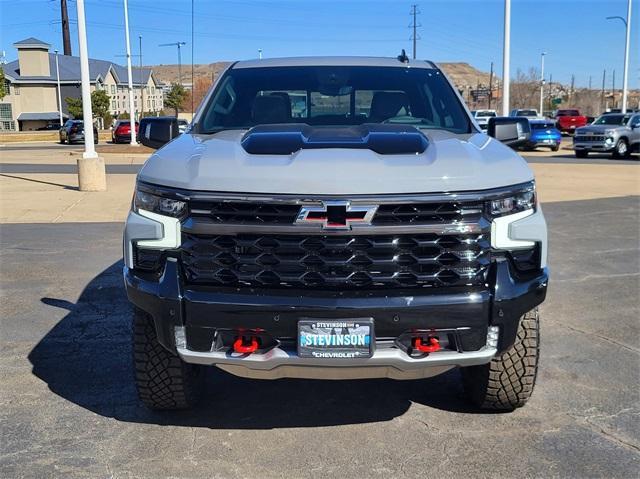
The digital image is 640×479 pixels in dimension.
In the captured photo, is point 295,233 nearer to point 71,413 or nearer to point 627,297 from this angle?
point 71,413

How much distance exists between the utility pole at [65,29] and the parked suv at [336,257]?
282ft

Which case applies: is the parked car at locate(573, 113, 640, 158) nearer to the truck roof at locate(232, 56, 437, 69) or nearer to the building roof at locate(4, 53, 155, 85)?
the truck roof at locate(232, 56, 437, 69)

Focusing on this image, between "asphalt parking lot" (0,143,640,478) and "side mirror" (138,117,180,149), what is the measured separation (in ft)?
5.07

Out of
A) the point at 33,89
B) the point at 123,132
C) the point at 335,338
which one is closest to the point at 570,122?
the point at 123,132

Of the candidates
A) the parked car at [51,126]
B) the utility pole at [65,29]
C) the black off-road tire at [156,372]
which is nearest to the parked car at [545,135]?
the black off-road tire at [156,372]

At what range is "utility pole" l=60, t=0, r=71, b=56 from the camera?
262ft

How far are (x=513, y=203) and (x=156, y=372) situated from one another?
6.69 ft

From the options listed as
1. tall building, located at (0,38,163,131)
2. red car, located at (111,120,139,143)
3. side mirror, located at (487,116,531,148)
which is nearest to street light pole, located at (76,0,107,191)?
side mirror, located at (487,116,531,148)

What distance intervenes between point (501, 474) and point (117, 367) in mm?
2671

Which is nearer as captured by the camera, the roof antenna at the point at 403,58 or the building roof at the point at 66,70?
the roof antenna at the point at 403,58

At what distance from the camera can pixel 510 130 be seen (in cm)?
467

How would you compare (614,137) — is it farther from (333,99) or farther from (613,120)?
(333,99)

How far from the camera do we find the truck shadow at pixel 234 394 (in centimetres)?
394

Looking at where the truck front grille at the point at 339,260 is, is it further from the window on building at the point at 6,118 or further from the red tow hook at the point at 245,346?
the window on building at the point at 6,118
